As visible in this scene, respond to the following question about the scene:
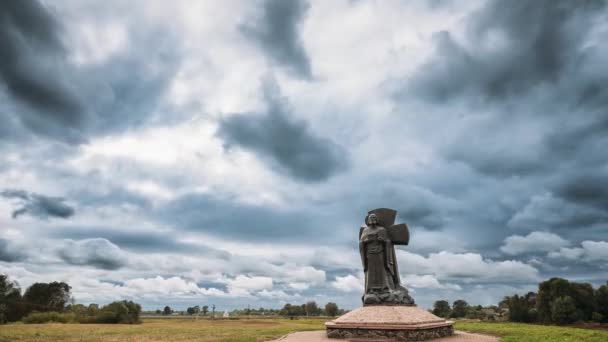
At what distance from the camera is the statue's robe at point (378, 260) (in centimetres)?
2314

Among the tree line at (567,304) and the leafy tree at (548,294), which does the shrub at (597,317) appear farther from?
the leafy tree at (548,294)

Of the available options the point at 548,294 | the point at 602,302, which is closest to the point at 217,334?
the point at 548,294

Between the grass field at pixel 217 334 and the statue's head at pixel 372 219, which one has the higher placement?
the statue's head at pixel 372 219

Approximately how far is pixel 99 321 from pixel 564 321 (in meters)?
55.9

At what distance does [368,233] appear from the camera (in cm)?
2397

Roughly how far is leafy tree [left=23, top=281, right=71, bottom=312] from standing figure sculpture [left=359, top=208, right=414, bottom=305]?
5756 centimetres

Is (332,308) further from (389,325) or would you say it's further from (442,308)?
(389,325)

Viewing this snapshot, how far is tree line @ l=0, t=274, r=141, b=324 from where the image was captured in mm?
48188

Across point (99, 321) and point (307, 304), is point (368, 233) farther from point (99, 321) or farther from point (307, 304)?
point (307, 304)

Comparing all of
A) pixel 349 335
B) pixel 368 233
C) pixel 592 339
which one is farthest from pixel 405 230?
pixel 592 339

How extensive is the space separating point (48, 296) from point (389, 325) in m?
64.1

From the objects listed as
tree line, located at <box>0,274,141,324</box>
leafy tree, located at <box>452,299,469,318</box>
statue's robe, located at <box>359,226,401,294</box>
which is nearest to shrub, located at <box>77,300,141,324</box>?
tree line, located at <box>0,274,141,324</box>

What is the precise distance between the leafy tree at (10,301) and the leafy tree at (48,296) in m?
3.44

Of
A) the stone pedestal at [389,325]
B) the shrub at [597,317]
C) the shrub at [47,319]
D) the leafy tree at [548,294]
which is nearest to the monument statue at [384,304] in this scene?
the stone pedestal at [389,325]
